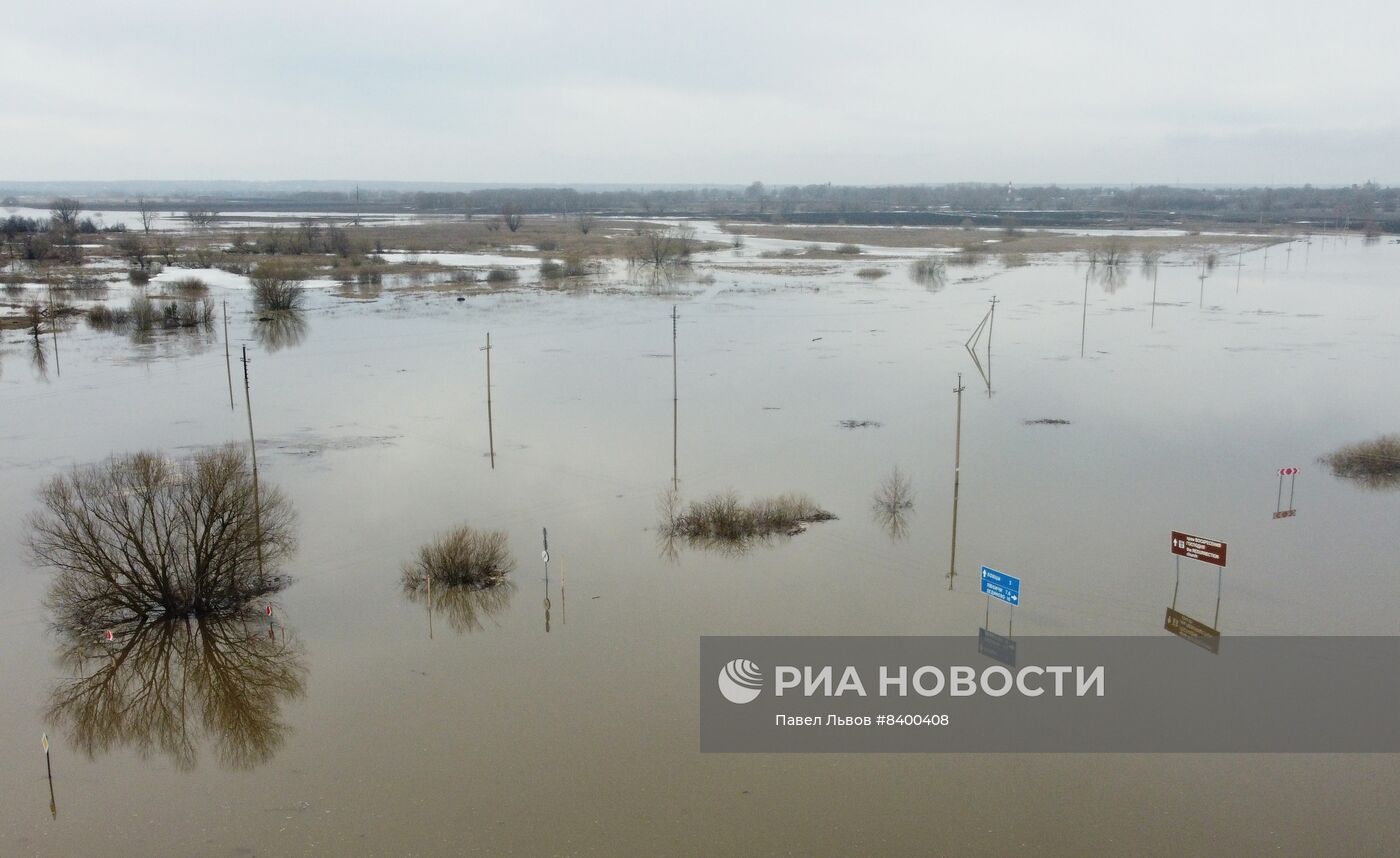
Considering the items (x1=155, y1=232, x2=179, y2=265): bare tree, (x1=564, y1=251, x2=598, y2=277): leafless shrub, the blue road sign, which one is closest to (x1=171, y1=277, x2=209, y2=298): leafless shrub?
(x1=155, y1=232, x2=179, y2=265): bare tree

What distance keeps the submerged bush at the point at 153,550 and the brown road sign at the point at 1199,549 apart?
15.5 m

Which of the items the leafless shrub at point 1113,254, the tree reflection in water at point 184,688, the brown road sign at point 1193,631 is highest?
the leafless shrub at point 1113,254

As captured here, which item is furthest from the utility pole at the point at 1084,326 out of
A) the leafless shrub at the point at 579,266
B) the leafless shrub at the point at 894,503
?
the leafless shrub at the point at 579,266

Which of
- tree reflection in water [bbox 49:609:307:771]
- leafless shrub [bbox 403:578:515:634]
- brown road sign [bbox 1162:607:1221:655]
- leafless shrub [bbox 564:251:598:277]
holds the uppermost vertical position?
leafless shrub [bbox 564:251:598:277]

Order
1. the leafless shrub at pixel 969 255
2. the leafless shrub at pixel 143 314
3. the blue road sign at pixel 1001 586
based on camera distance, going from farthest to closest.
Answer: the leafless shrub at pixel 969 255 → the leafless shrub at pixel 143 314 → the blue road sign at pixel 1001 586

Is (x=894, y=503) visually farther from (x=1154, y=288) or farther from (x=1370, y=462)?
(x=1154, y=288)

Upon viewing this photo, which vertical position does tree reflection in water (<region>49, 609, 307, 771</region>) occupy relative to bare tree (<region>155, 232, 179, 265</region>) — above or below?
below

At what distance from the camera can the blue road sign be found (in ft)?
53.4

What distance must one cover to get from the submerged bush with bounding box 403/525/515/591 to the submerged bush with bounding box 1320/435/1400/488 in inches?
776

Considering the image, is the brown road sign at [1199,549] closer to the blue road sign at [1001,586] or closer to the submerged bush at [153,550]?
the blue road sign at [1001,586]

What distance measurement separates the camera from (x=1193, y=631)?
17359 mm

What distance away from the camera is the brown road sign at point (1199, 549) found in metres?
17.6

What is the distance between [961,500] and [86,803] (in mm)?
17279

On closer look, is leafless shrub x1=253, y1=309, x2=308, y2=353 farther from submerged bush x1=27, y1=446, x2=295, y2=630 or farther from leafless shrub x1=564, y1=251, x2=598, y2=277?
submerged bush x1=27, y1=446, x2=295, y2=630
